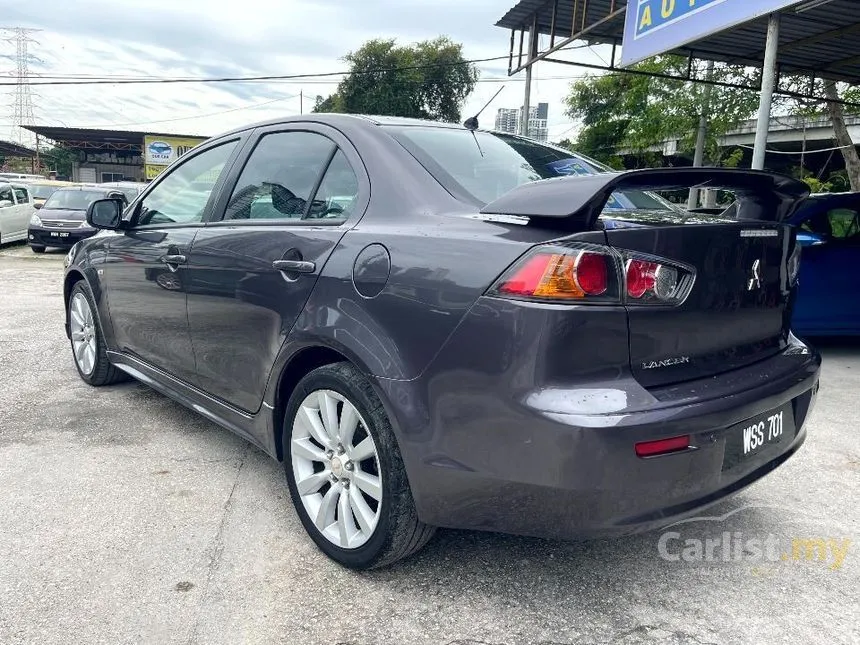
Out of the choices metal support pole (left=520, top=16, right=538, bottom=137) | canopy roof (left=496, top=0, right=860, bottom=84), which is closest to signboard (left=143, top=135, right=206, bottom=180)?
metal support pole (left=520, top=16, right=538, bottom=137)

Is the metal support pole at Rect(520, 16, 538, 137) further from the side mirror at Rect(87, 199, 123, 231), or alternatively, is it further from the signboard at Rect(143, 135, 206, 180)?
the signboard at Rect(143, 135, 206, 180)

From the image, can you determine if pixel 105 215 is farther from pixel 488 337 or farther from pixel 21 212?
pixel 21 212

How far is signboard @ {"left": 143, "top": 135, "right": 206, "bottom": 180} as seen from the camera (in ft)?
154

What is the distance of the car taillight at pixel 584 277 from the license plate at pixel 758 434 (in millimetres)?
489

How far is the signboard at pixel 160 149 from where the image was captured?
47.0 meters

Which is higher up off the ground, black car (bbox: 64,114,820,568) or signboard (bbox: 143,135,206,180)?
signboard (bbox: 143,135,206,180)

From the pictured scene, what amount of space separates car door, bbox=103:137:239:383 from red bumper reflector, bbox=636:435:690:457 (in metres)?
2.19

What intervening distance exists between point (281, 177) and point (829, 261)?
4928 mm

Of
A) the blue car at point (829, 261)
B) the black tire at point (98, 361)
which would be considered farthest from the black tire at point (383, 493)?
the blue car at point (829, 261)

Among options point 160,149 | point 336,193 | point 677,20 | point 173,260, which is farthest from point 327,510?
point 160,149

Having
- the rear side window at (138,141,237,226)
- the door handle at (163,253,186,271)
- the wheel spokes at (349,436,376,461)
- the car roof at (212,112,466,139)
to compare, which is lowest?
the wheel spokes at (349,436,376,461)

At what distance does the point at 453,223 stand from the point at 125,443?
7.81ft

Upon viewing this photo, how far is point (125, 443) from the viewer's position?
11.8 feet

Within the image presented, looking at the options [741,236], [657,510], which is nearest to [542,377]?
[657,510]
